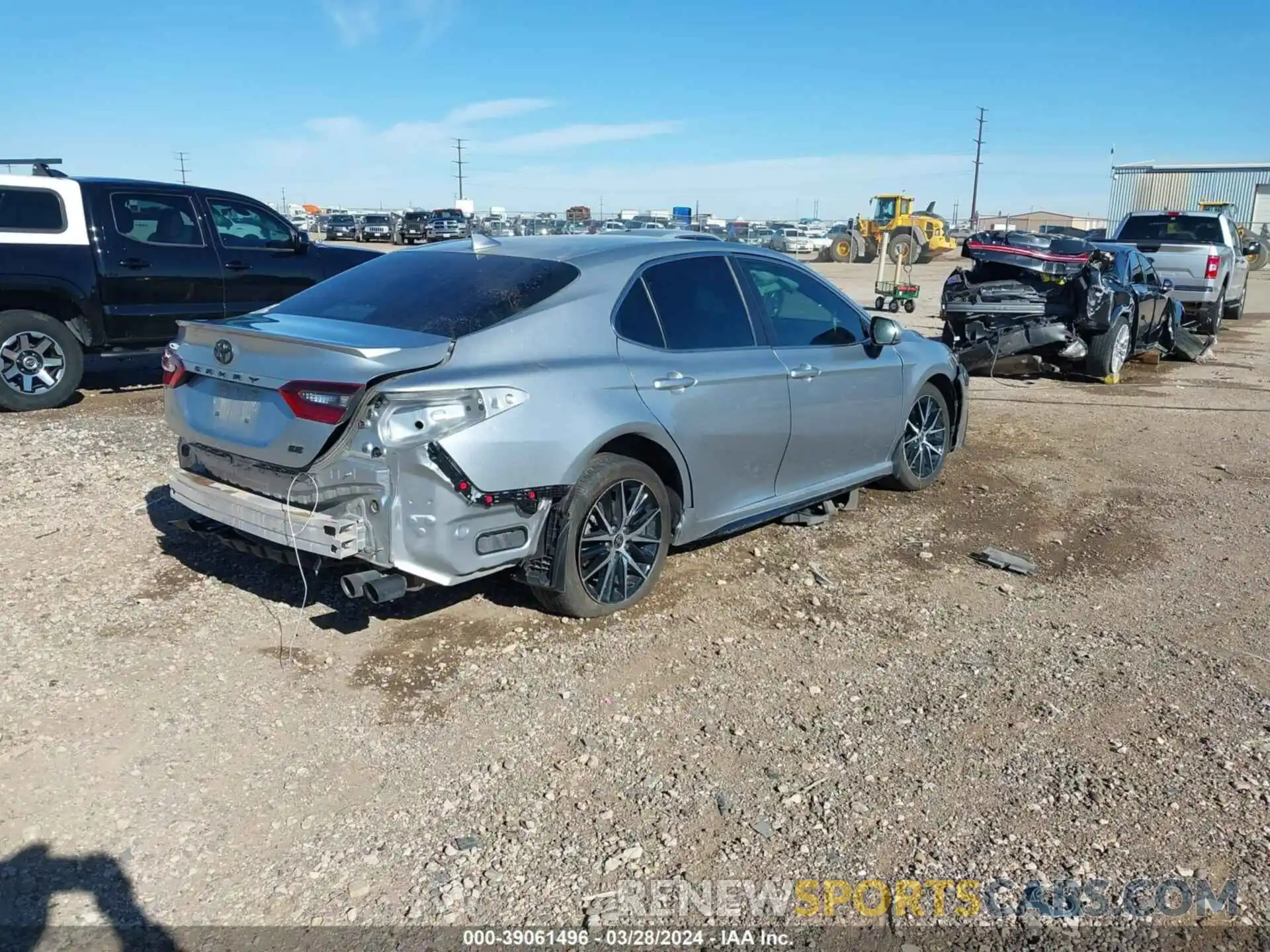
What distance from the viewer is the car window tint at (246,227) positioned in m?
Answer: 9.70

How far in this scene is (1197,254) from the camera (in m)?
15.1

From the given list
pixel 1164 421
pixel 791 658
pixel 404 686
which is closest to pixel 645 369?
pixel 791 658

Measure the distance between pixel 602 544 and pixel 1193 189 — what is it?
5038cm

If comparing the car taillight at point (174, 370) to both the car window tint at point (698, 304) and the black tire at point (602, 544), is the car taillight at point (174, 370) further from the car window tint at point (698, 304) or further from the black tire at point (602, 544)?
the car window tint at point (698, 304)

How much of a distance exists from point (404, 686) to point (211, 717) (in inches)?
27.3

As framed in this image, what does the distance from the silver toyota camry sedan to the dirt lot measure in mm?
424

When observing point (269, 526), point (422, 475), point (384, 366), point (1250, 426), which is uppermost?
point (384, 366)

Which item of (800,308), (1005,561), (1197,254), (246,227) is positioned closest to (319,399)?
(800,308)

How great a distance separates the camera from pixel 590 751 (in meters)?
3.49

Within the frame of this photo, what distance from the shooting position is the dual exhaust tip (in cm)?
373

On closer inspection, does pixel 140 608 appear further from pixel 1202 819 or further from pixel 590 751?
pixel 1202 819

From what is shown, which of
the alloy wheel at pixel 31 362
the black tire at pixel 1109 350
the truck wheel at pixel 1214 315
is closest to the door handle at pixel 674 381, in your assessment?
the alloy wheel at pixel 31 362

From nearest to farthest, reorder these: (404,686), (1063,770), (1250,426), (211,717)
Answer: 1. (1063,770)
2. (211,717)
3. (404,686)
4. (1250,426)

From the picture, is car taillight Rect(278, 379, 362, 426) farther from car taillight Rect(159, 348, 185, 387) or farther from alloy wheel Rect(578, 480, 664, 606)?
alloy wheel Rect(578, 480, 664, 606)
